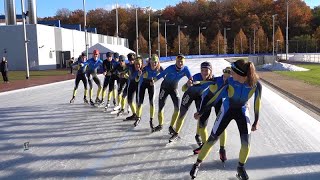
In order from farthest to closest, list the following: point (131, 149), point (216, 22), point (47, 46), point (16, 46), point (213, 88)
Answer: point (216, 22)
point (47, 46)
point (16, 46)
point (131, 149)
point (213, 88)

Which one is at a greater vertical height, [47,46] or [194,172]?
[47,46]

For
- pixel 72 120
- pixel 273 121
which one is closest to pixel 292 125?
pixel 273 121

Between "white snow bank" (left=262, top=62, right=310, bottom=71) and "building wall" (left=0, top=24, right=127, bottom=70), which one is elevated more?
"building wall" (left=0, top=24, right=127, bottom=70)

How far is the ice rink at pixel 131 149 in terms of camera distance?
18.9ft

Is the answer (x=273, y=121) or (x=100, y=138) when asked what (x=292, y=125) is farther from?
(x=100, y=138)

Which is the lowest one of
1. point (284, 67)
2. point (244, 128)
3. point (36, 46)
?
point (284, 67)

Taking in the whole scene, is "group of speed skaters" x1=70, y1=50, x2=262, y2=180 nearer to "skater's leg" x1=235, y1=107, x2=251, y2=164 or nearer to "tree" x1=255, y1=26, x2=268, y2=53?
"skater's leg" x1=235, y1=107, x2=251, y2=164

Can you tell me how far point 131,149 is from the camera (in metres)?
7.20

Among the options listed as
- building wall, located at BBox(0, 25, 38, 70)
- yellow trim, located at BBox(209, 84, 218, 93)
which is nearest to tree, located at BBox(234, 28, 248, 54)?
building wall, located at BBox(0, 25, 38, 70)

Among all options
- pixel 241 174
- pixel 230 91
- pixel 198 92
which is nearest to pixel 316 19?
pixel 198 92

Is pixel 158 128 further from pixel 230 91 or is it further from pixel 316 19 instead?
pixel 316 19

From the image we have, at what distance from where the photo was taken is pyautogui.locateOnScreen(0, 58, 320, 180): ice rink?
5766mm

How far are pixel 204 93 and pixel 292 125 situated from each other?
12.4 ft

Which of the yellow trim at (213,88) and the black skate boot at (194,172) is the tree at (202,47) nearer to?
the yellow trim at (213,88)
